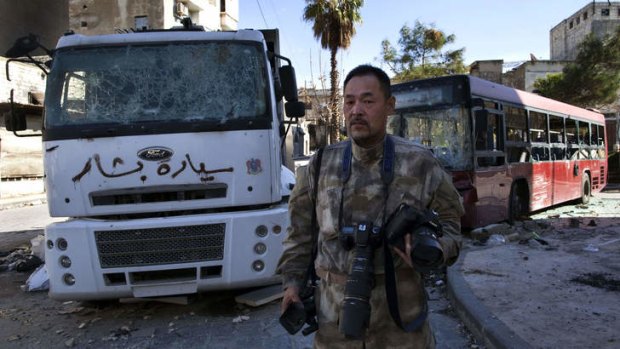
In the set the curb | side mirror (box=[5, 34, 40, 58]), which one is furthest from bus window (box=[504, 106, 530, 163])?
side mirror (box=[5, 34, 40, 58])

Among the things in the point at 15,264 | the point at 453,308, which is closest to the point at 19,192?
the point at 15,264

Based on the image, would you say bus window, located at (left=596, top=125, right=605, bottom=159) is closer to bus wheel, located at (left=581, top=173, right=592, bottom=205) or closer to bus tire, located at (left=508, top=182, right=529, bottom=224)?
bus wheel, located at (left=581, top=173, right=592, bottom=205)

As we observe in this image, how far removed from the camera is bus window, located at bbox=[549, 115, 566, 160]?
1123cm

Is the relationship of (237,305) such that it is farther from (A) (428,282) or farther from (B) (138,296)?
(A) (428,282)

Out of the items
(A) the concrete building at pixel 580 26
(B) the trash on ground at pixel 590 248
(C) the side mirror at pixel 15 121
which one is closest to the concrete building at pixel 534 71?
(A) the concrete building at pixel 580 26

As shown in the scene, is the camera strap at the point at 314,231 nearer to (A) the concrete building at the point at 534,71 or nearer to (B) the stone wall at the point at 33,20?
(B) the stone wall at the point at 33,20

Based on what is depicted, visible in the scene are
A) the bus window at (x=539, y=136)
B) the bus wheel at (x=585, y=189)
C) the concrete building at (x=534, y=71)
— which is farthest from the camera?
the concrete building at (x=534, y=71)

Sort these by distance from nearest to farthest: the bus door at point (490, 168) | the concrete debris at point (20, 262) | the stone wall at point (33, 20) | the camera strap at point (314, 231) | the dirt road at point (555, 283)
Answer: the camera strap at point (314, 231) < the dirt road at point (555, 283) < the concrete debris at point (20, 262) < the bus door at point (490, 168) < the stone wall at point (33, 20)

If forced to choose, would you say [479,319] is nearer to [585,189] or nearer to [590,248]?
[590,248]

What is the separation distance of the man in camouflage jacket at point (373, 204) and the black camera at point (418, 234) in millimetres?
119

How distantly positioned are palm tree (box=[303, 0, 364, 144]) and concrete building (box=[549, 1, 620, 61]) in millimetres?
27101

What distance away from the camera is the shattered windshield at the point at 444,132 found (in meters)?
8.30

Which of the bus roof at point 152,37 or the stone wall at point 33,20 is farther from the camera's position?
the stone wall at point 33,20

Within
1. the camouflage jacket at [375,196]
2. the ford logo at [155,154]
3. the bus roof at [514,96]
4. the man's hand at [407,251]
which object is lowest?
the man's hand at [407,251]
